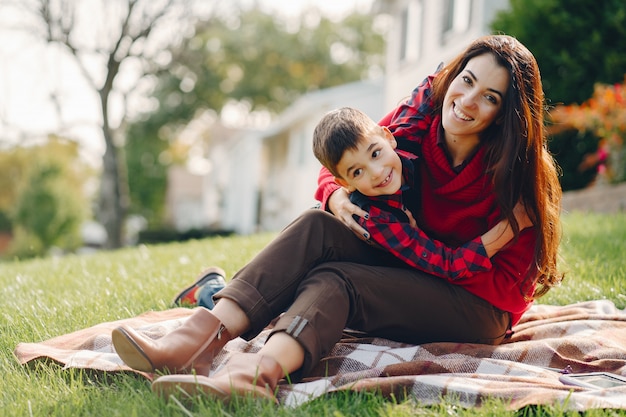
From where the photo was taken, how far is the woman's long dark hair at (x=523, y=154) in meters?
2.59

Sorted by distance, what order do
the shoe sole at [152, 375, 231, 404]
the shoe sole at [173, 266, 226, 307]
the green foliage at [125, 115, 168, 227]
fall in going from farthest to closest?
1. the green foliage at [125, 115, 168, 227]
2. the shoe sole at [173, 266, 226, 307]
3. the shoe sole at [152, 375, 231, 404]

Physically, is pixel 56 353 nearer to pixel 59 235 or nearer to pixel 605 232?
pixel 605 232

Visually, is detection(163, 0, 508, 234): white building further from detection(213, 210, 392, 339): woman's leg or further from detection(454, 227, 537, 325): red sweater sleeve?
detection(213, 210, 392, 339): woman's leg

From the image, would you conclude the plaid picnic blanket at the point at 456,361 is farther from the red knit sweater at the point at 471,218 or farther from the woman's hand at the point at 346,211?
the woman's hand at the point at 346,211

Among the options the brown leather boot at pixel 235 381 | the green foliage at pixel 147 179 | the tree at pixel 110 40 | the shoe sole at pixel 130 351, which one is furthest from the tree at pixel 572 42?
the green foliage at pixel 147 179

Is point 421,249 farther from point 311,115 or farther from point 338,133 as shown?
point 311,115

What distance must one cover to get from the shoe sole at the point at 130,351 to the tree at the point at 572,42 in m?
7.66

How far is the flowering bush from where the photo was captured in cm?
743

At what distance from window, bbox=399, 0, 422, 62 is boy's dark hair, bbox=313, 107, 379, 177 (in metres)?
11.3

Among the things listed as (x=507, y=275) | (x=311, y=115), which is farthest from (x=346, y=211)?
(x=311, y=115)

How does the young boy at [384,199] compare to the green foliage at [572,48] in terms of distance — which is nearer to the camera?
the young boy at [384,199]

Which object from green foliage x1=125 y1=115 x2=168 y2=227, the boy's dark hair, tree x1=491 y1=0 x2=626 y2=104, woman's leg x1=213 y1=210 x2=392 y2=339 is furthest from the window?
green foliage x1=125 y1=115 x2=168 y2=227

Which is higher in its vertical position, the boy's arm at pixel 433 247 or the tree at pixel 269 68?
the boy's arm at pixel 433 247

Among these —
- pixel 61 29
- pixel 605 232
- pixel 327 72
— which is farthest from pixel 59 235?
pixel 605 232
